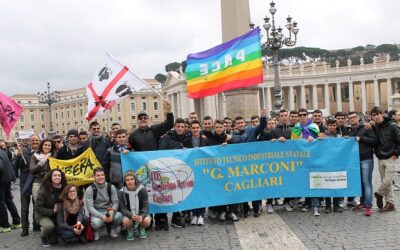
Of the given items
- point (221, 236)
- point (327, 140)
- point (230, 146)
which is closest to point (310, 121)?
point (327, 140)

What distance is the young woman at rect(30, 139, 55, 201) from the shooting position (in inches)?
277

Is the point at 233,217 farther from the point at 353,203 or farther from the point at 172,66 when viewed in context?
the point at 172,66

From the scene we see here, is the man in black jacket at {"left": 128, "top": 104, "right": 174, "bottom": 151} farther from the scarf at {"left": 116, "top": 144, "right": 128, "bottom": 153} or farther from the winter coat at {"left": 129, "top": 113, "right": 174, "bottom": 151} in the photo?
the scarf at {"left": 116, "top": 144, "right": 128, "bottom": 153}

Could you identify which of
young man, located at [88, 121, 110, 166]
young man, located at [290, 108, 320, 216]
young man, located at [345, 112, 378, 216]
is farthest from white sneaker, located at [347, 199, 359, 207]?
young man, located at [88, 121, 110, 166]

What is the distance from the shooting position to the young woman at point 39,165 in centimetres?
703

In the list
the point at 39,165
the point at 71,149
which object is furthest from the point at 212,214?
the point at 39,165

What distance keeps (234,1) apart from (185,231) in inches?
341

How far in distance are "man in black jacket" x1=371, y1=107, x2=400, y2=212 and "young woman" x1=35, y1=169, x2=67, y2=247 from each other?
525cm

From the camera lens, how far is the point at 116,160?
698 centimetres

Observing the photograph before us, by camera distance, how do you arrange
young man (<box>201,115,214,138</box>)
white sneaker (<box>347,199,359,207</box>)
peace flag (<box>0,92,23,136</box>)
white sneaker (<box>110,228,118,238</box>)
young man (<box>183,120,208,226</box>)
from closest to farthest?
white sneaker (<box>110,228,118,238</box>)
young man (<box>183,120,208,226</box>)
young man (<box>201,115,214,138</box>)
white sneaker (<box>347,199,359,207</box>)
peace flag (<box>0,92,23,136</box>)

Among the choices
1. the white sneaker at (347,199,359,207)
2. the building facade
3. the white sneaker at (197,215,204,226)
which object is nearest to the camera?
the white sneaker at (197,215,204,226)

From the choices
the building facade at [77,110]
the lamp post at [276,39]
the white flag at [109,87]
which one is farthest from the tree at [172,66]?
the white flag at [109,87]

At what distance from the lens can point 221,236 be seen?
247 inches

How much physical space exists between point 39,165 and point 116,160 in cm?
128
